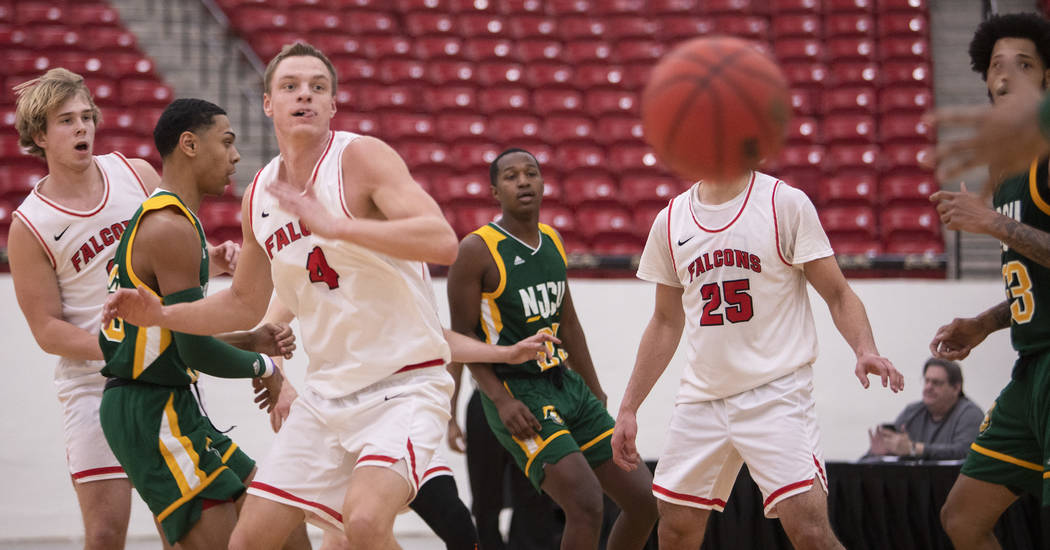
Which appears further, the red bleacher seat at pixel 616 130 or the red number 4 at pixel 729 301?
the red bleacher seat at pixel 616 130

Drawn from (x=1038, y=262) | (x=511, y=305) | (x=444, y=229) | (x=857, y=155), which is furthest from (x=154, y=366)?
(x=857, y=155)

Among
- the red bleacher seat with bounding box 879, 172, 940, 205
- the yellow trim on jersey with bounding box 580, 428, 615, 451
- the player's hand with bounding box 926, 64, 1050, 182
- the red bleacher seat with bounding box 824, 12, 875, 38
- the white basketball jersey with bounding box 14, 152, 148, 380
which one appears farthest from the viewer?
the red bleacher seat with bounding box 824, 12, 875, 38

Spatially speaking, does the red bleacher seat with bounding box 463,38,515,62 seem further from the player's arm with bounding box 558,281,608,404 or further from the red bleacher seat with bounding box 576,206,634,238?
the player's arm with bounding box 558,281,608,404

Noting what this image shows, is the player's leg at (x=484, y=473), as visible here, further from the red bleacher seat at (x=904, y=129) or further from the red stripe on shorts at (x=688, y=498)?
the red bleacher seat at (x=904, y=129)

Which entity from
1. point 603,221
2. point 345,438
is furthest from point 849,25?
point 345,438

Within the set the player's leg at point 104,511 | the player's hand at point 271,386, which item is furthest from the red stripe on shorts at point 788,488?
the player's leg at point 104,511

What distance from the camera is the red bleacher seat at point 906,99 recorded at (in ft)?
39.3

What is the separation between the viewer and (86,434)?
4203mm

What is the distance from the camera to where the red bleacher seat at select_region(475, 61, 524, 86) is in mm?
12688

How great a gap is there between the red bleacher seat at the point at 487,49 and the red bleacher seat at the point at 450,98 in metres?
0.65

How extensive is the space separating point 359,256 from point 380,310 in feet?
0.67

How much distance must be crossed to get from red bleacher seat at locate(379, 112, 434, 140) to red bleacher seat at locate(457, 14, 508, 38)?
202 cm

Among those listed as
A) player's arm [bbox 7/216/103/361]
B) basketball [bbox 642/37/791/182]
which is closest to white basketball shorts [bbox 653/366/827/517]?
basketball [bbox 642/37/791/182]

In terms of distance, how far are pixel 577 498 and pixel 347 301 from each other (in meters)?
1.59
